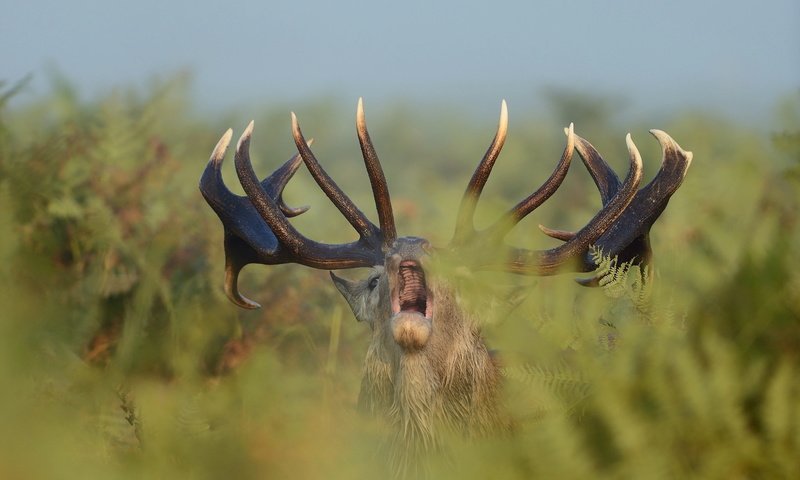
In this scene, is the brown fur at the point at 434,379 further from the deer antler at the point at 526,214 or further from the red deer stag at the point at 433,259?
the deer antler at the point at 526,214

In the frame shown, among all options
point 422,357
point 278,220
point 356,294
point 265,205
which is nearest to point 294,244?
point 278,220

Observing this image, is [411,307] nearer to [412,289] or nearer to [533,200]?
[412,289]

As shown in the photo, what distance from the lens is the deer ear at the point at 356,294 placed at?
18.1ft

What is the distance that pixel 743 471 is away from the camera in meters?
2.06

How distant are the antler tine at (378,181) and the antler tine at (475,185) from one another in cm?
30

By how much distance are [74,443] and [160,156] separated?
7.25 metres

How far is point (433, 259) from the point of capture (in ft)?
15.2

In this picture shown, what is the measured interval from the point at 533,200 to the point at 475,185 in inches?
11.2

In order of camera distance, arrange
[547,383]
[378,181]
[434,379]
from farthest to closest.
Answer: [378,181], [434,379], [547,383]

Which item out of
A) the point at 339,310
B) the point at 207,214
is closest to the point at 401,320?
the point at 339,310

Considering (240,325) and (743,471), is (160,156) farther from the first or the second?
(743,471)

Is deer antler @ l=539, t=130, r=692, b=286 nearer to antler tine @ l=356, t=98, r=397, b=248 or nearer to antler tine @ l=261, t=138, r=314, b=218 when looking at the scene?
antler tine @ l=356, t=98, r=397, b=248

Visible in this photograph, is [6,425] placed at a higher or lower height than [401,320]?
higher

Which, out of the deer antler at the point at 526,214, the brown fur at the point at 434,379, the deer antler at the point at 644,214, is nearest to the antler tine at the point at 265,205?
the brown fur at the point at 434,379
